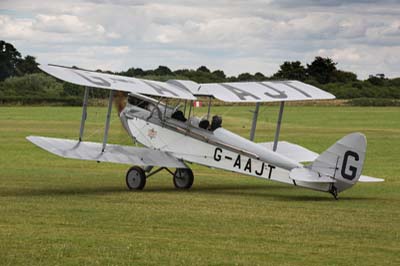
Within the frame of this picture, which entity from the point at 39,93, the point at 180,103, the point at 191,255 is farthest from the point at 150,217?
the point at 39,93

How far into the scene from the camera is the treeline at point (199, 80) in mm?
74250

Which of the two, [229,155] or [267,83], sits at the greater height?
[267,83]

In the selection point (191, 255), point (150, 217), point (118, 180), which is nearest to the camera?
point (191, 255)

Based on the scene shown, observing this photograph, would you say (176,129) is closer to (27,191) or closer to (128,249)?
(27,191)

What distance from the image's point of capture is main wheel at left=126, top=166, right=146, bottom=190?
19.3 meters

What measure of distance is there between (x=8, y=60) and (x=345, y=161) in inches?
3501

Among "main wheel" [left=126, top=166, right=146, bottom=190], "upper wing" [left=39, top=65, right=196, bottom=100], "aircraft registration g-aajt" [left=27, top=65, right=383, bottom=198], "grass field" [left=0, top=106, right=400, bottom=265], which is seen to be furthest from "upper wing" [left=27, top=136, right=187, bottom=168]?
"upper wing" [left=39, top=65, right=196, bottom=100]

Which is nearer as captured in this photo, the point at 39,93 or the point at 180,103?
the point at 180,103

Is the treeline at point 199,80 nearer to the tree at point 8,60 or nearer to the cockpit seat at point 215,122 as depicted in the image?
the tree at point 8,60

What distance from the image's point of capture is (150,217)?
14.6m

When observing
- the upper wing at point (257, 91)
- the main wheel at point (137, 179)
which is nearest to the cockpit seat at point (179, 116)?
the upper wing at point (257, 91)

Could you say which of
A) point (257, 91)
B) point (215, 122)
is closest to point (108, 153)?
point (215, 122)

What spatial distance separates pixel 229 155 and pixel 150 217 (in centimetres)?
427

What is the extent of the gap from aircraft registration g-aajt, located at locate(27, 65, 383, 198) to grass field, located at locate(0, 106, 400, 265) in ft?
1.59
